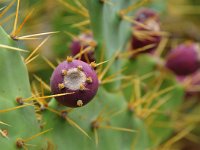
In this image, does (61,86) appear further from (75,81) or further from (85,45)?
(85,45)

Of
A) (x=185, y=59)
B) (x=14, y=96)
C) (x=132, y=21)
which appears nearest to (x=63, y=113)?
(x=14, y=96)

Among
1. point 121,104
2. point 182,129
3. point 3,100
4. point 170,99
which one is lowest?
point 182,129

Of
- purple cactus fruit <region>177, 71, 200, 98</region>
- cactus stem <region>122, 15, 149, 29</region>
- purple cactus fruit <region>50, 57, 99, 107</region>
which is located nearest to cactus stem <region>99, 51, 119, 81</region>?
cactus stem <region>122, 15, 149, 29</region>

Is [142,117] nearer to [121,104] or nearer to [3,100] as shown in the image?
[121,104]

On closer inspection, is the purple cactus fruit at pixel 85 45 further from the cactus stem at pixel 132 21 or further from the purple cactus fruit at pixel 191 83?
the purple cactus fruit at pixel 191 83

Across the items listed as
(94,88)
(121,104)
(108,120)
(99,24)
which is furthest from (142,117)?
(94,88)

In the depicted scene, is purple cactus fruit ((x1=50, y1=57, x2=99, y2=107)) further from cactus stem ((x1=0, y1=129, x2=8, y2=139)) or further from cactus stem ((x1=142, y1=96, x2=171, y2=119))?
cactus stem ((x1=142, y1=96, x2=171, y2=119))
